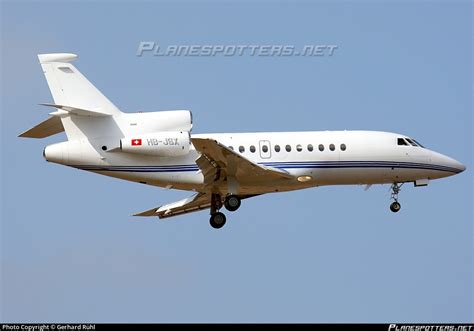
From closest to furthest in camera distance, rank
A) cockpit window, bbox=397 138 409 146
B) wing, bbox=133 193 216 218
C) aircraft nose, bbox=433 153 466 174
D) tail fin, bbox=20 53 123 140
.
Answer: tail fin, bbox=20 53 123 140 → cockpit window, bbox=397 138 409 146 → aircraft nose, bbox=433 153 466 174 → wing, bbox=133 193 216 218

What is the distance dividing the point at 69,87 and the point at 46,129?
161 cm

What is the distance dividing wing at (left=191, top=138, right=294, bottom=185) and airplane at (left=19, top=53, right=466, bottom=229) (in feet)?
0.10

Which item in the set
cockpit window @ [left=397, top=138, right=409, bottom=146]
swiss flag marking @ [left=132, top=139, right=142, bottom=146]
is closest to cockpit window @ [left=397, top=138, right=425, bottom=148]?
cockpit window @ [left=397, top=138, right=409, bottom=146]

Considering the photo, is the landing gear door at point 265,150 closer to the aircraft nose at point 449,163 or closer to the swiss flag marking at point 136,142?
the swiss flag marking at point 136,142

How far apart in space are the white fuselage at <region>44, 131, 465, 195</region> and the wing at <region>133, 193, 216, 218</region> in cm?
215

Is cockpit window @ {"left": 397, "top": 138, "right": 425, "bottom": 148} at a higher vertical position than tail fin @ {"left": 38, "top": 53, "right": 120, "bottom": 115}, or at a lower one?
lower

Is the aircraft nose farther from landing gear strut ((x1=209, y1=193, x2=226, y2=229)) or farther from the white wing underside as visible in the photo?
landing gear strut ((x1=209, y1=193, x2=226, y2=229))

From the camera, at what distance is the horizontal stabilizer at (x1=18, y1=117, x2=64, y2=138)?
121ft

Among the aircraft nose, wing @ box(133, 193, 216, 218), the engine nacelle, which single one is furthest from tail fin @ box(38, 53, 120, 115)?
the aircraft nose

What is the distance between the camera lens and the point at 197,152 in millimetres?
37469

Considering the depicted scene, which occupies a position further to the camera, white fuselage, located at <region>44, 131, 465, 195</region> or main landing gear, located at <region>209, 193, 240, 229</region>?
main landing gear, located at <region>209, 193, 240, 229</region>

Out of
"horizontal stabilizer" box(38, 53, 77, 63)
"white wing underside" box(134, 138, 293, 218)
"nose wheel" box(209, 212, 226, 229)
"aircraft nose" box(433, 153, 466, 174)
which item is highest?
"horizontal stabilizer" box(38, 53, 77, 63)

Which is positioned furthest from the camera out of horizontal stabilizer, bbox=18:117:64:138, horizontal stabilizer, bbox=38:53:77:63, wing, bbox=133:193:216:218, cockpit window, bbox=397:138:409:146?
wing, bbox=133:193:216:218

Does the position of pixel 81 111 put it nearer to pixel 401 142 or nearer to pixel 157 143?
pixel 157 143
